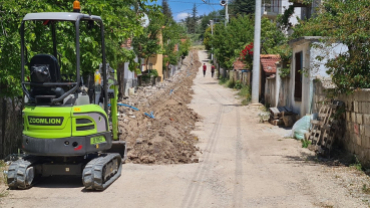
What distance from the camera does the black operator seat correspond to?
315 inches

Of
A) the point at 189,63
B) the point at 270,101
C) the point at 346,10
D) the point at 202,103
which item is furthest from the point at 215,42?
the point at 189,63

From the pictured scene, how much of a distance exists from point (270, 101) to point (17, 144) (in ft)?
51.7

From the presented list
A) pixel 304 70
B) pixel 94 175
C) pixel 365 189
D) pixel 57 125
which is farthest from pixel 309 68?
pixel 57 125

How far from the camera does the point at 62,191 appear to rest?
8.30 meters

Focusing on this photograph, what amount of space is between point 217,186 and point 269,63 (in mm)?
19719

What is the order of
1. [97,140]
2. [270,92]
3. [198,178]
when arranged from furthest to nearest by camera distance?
[270,92]
[198,178]
[97,140]

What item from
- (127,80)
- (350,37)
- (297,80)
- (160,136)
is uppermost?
(350,37)

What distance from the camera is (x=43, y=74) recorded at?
26.2 feet

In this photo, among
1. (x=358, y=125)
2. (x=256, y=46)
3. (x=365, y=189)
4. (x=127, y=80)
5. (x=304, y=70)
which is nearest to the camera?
(x=365, y=189)

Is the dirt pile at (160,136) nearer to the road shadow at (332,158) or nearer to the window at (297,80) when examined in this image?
the road shadow at (332,158)

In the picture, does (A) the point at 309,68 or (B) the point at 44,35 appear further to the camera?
(A) the point at 309,68

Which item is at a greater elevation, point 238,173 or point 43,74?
point 43,74

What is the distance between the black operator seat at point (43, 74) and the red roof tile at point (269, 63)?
778 inches

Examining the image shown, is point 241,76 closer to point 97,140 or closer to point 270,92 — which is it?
Result: point 270,92
